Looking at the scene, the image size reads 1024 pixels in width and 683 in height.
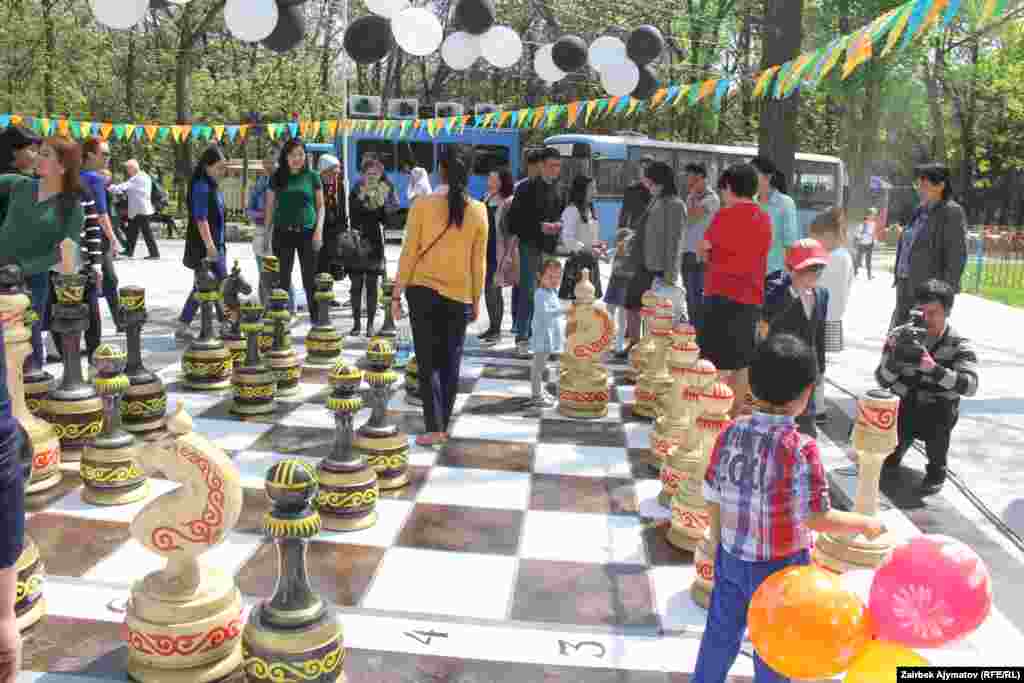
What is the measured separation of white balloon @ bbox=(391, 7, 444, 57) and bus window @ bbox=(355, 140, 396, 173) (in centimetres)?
1194

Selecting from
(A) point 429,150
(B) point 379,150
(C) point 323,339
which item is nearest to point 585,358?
(C) point 323,339

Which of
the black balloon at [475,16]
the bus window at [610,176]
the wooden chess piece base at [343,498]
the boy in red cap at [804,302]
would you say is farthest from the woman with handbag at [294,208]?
the bus window at [610,176]

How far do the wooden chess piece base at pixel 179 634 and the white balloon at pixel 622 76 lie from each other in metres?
8.46

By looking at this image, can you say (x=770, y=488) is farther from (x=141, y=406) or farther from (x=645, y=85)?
(x=645, y=85)

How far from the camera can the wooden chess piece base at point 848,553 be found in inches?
120

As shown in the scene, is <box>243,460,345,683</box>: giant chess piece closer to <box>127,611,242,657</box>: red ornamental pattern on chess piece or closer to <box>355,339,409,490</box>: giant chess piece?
<box>127,611,242,657</box>: red ornamental pattern on chess piece

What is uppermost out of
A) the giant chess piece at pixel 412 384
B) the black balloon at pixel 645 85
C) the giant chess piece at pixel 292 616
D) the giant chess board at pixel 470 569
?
the black balloon at pixel 645 85

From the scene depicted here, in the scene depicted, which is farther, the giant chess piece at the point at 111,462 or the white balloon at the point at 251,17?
the white balloon at the point at 251,17

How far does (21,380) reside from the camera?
350 centimetres

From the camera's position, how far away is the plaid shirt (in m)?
2.09

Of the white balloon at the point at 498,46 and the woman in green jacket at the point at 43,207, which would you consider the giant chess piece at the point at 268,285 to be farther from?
the white balloon at the point at 498,46

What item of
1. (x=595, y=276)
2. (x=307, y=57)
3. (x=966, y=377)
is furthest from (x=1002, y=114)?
(x=966, y=377)

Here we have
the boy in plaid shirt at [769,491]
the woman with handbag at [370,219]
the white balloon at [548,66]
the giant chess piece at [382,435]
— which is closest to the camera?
the boy in plaid shirt at [769,491]

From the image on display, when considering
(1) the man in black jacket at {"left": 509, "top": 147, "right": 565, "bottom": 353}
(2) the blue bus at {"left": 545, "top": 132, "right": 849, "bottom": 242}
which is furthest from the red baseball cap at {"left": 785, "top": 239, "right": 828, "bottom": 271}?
(2) the blue bus at {"left": 545, "top": 132, "right": 849, "bottom": 242}
